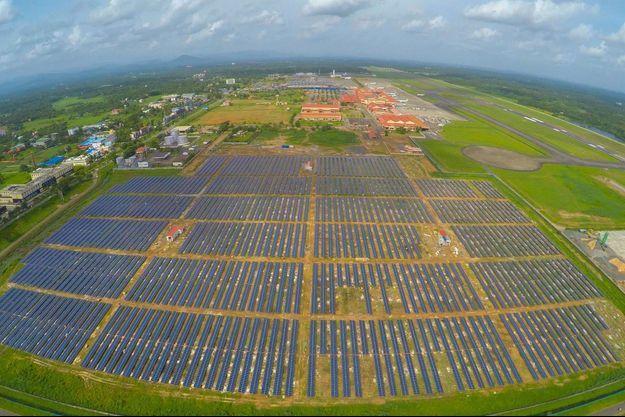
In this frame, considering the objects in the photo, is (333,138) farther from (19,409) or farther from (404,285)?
(19,409)

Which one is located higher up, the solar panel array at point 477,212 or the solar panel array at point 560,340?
the solar panel array at point 477,212

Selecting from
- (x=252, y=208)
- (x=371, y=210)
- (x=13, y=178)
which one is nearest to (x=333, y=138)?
(x=371, y=210)

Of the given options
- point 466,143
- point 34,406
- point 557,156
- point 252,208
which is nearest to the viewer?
point 34,406

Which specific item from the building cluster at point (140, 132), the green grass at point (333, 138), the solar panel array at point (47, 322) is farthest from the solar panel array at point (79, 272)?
the building cluster at point (140, 132)

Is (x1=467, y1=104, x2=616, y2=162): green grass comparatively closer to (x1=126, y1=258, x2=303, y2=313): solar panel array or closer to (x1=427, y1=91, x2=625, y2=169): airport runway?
(x1=427, y1=91, x2=625, y2=169): airport runway

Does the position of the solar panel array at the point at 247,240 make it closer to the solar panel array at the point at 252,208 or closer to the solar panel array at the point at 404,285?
the solar panel array at the point at 252,208

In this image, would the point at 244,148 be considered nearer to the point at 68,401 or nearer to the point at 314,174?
the point at 314,174
